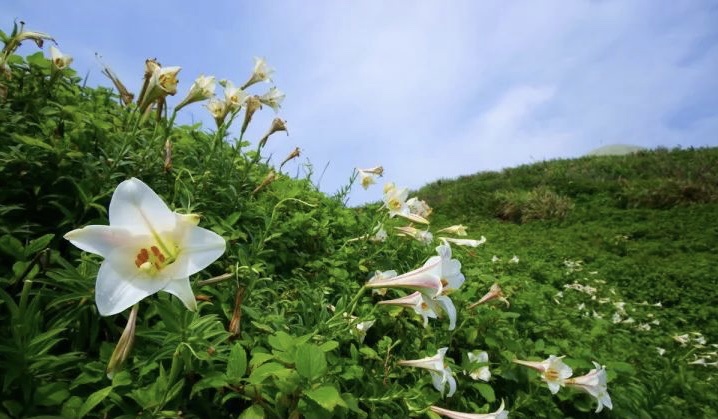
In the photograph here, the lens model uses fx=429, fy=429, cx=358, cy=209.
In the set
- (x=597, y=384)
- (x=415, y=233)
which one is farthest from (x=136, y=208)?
(x=597, y=384)

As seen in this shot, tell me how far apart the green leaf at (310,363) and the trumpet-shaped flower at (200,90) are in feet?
3.54

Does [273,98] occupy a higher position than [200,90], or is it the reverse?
[273,98]

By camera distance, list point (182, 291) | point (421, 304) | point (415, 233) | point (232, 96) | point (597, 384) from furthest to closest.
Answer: point (415, 233) → point (232, 96) → point (597, 384) → point (421, 304) → point (182, 291)

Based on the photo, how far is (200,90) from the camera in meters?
1.59

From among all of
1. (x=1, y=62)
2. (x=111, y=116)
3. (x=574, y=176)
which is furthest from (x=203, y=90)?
(x=574, y=176)

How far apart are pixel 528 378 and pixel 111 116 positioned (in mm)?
2054

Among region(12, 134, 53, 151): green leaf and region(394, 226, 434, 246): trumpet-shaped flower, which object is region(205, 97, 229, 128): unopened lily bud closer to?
region(12, 134, 53, 151): green leaf

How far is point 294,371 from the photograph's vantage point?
963 mm

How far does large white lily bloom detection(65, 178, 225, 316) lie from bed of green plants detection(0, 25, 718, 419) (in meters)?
0.03

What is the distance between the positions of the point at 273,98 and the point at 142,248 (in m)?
1.28

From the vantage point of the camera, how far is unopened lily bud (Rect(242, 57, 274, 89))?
6.47 ft

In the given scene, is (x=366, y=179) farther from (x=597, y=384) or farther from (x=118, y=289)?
(x=118, y=289)

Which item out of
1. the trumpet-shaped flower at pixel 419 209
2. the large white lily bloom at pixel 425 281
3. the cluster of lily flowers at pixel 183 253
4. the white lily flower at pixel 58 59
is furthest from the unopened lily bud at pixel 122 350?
the trumpet-shaped flower at pixel 419 209

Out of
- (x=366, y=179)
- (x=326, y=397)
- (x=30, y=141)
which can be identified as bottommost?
(x=326, y=397)
